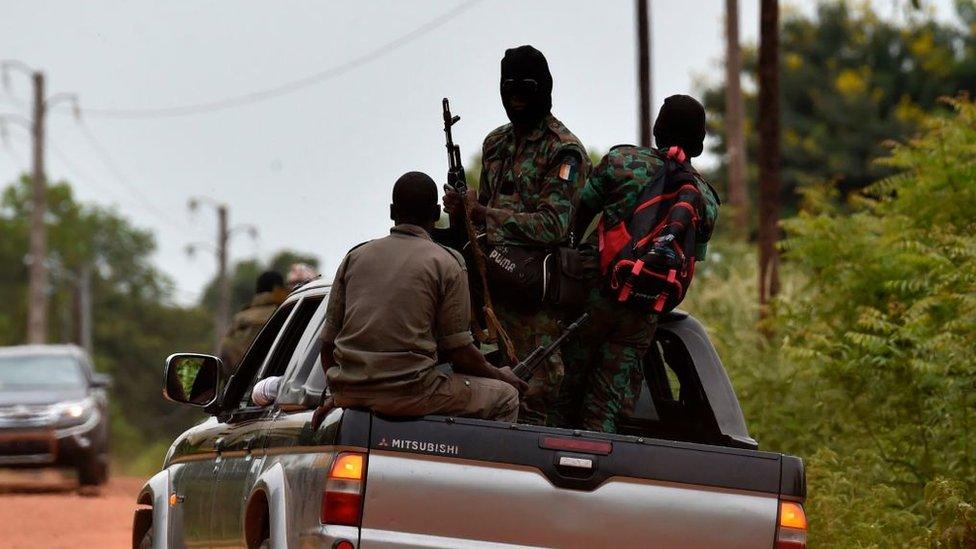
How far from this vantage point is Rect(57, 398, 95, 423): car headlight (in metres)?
23.1

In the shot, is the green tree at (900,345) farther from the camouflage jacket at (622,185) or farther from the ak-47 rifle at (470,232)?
the ak-47 rifle at (470,232)

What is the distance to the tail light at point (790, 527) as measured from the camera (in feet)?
21.2

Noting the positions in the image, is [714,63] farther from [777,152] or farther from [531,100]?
[531,100]

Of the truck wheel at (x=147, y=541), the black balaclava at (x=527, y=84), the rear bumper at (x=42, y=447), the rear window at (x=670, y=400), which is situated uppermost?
the black balaclava at (x=527, y=84)

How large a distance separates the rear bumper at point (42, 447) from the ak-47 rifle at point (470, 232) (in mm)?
15551

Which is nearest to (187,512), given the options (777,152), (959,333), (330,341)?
(330,341)

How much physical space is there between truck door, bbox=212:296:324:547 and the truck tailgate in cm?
111

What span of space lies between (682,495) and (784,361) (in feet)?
35.5

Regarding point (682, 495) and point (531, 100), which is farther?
point (531, 100)

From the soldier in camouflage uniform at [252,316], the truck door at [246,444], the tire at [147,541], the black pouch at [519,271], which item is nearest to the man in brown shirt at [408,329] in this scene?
the truck door at [246,444]

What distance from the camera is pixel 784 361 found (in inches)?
670

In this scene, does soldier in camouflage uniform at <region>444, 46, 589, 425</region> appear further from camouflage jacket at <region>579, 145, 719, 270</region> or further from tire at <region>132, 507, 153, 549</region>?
tire at <region>132, 507, 153, 549</region>

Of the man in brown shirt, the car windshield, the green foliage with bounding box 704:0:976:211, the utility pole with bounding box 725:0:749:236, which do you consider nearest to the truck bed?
the man in brown shirt

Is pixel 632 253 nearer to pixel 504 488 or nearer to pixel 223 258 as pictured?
pixel 504 488
